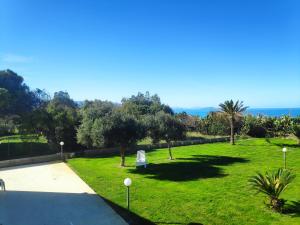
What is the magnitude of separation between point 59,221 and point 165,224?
4009mm

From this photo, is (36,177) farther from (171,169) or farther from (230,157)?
(230,157)

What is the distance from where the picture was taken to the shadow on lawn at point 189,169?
20375mm

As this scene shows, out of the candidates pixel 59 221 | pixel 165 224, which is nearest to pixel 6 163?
pixel 59 221

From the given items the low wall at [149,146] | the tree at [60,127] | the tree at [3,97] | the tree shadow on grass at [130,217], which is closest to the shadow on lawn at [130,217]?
the tree shadow on grass at [130,217]

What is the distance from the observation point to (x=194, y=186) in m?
17.8

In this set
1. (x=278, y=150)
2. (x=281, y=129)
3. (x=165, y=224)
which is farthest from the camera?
(x=281, y=129)

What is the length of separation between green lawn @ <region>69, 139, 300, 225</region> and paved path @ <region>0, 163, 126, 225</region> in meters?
0.81

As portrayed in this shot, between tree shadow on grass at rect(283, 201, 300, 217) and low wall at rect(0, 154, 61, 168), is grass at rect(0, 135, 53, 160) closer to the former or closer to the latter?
low wall at rect(0, 154, 61, 168)

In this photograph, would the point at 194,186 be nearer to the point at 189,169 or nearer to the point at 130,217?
the point at 189,169

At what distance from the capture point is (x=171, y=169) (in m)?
22.6

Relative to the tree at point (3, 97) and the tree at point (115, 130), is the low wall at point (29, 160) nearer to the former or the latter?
the tree at point (115, 130)

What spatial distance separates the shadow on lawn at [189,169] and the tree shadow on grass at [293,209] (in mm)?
6028

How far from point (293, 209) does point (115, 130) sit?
12773 mm

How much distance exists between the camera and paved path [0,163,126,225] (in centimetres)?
1278
